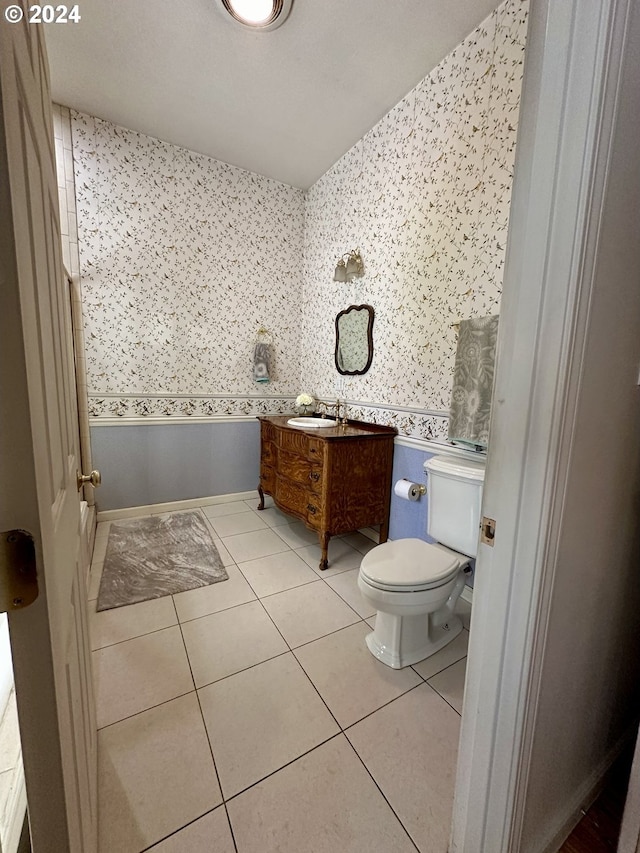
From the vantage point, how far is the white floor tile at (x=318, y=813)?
0.89 meters

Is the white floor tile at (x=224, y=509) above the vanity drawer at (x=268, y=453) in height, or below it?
below

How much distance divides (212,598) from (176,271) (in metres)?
2.37

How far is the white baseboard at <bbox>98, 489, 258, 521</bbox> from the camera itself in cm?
268

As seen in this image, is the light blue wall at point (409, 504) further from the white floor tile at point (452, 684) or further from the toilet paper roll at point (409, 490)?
the white floor tile at point (452, 684)

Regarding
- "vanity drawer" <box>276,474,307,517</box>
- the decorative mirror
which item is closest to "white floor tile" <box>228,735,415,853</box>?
"vanity drawer" <box>276,474,307,517</box>

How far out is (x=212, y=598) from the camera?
1.86m

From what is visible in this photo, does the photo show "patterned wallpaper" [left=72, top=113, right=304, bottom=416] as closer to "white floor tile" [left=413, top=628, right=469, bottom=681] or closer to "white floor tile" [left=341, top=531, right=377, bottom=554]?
"white floor tile" [left=341, top=531, right=377, bottom=554]

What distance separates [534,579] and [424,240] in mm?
1930

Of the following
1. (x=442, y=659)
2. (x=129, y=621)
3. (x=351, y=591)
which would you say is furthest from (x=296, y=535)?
(x=442, y=659)

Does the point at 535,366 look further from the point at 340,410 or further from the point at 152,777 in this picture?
the point at 340,410

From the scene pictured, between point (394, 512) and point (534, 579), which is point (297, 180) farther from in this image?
point (534, 579)

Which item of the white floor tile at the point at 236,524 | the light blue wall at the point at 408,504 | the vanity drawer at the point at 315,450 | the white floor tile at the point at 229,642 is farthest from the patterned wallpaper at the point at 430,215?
the white floor tile at the point at 229,642

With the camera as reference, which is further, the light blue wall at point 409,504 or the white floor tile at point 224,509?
the white floor tile at point 224,509

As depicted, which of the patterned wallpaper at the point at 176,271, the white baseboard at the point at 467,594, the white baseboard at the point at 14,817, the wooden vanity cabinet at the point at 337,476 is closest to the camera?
the white baseboard at the point at 14,817
